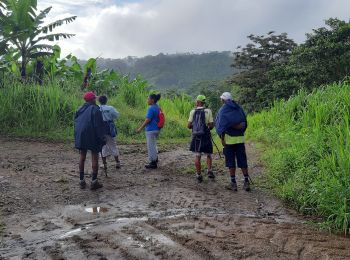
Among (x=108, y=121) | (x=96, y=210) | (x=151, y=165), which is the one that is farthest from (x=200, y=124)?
(x=96, y=210)

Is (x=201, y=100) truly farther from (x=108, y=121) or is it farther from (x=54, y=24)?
(x=54, y=24)

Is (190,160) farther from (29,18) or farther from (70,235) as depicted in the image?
(29,18)

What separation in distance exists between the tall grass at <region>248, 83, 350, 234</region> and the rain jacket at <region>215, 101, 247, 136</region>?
1.18 metres

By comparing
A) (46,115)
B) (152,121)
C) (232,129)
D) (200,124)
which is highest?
(46,115)

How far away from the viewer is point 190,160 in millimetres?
10688

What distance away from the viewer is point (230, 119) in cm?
729

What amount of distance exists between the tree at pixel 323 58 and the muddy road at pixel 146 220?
11.5m

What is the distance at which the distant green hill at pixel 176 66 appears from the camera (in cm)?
10150

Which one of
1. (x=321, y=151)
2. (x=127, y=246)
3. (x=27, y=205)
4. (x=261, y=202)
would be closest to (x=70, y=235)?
(x=127, y=246)

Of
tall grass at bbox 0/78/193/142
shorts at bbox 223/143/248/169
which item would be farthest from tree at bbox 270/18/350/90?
shorts at bbox 223/143/248/169

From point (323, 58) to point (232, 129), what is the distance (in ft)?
45.5

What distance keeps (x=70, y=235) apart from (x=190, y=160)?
5878 millimetres

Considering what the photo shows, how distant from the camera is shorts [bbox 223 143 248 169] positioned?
7.42m

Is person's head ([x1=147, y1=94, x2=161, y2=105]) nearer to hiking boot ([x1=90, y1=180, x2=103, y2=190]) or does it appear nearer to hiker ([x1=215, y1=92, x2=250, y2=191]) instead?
hiker ([x1=215, y1=92, x2=250, y2=191])
